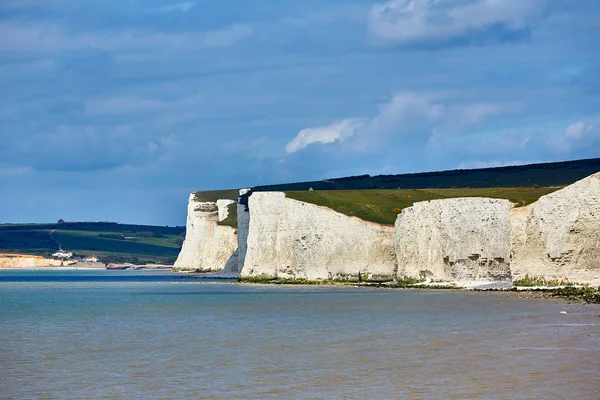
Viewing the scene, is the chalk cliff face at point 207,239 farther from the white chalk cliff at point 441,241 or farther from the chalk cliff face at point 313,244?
the white chalk cliff at point 441,241

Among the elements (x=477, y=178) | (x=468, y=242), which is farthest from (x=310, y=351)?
(x=477, y=178)

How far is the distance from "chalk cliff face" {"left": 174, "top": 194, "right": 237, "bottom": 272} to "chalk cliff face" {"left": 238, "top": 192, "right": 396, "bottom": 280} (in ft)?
141

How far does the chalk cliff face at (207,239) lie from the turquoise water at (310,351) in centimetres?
8295

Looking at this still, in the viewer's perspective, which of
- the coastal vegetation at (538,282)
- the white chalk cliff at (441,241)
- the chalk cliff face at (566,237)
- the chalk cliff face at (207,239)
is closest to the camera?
the chalk cliff face at (566,237)

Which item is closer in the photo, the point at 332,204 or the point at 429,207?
the point at 429,207

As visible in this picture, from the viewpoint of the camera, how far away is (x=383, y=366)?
2675 cm

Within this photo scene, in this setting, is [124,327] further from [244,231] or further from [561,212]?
[244,231]

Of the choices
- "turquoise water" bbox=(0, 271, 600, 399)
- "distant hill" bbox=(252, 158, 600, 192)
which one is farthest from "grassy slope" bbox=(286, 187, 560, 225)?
"turquoise water" bbox=(0, 271, 600, 399)

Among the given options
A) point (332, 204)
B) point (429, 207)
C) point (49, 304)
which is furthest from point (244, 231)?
point (49, 304)

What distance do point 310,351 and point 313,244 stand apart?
5342cm

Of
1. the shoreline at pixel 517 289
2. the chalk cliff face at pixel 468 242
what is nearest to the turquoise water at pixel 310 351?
the shoreline at pixel 517 289

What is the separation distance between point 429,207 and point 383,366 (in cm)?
4729

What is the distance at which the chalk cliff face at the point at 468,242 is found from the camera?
68188 millimetres

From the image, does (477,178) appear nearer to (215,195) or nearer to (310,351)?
(215,195)
